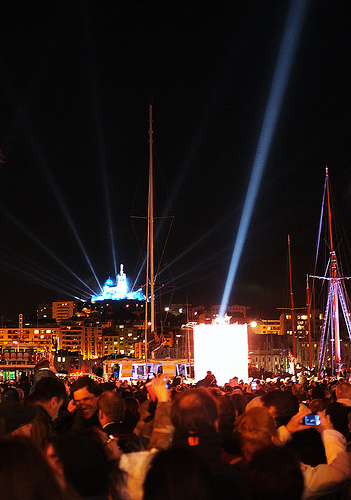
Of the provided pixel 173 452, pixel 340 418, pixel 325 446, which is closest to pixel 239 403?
pixel 340 418

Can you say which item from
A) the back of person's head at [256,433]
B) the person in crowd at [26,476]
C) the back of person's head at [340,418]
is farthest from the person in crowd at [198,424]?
the back of person's head at [340,418]

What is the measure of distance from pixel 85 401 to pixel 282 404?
2.49m

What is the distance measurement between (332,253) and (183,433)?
55704 millimetres

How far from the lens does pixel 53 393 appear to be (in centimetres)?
627

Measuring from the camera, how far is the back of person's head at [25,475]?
219 cm

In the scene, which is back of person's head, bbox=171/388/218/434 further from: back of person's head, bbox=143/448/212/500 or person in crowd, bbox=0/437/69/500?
person in crowd, bbox=0/437/69/500

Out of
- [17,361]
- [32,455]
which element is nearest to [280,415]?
[32,455]

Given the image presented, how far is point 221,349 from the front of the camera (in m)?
27.1

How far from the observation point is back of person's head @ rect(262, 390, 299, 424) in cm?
622

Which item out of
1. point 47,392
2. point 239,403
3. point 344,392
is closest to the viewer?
point 47,392

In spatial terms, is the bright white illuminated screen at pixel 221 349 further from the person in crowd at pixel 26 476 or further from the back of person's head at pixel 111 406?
the person in crowd at pixel 26 476

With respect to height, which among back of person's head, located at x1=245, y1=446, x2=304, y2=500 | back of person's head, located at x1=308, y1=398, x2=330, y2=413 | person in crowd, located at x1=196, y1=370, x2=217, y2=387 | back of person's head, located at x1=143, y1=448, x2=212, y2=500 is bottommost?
person in crowd, located at x1=196, y1=370, x2=217, y2=387

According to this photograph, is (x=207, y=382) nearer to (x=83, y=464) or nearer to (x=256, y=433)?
(x=256, y=433)

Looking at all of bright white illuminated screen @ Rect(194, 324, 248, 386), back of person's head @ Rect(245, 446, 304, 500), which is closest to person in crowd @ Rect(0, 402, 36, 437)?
back of person's head @ Rect(245, 446, 304, 500)
